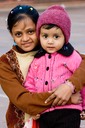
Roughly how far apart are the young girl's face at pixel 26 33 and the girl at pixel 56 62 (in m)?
0.12

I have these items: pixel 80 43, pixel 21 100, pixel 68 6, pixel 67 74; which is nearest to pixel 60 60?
pixel 67 74

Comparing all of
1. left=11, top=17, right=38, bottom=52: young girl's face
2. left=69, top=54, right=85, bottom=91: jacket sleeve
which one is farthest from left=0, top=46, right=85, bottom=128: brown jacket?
left=11, top=17, right=38, bottom=52: young girl's face

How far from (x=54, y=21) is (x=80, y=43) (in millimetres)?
9063

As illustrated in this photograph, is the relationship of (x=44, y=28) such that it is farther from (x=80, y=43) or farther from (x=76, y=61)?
(x=80, y=43)

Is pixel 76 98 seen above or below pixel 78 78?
below

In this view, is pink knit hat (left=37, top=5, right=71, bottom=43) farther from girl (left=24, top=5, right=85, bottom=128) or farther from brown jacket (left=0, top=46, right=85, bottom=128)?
brown jacket (left=0, top=46, right=85, bottom=128)

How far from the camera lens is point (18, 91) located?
11.6 ft

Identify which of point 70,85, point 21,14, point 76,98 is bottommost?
point 76,98

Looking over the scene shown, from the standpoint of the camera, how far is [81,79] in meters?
3.50

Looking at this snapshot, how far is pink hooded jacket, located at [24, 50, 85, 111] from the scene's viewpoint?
3484 mm

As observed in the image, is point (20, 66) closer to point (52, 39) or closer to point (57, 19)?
point (52, 39)

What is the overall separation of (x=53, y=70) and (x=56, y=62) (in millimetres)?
62

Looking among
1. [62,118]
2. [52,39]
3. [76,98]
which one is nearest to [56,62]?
[52,39]

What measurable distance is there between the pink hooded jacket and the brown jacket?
71 mm
